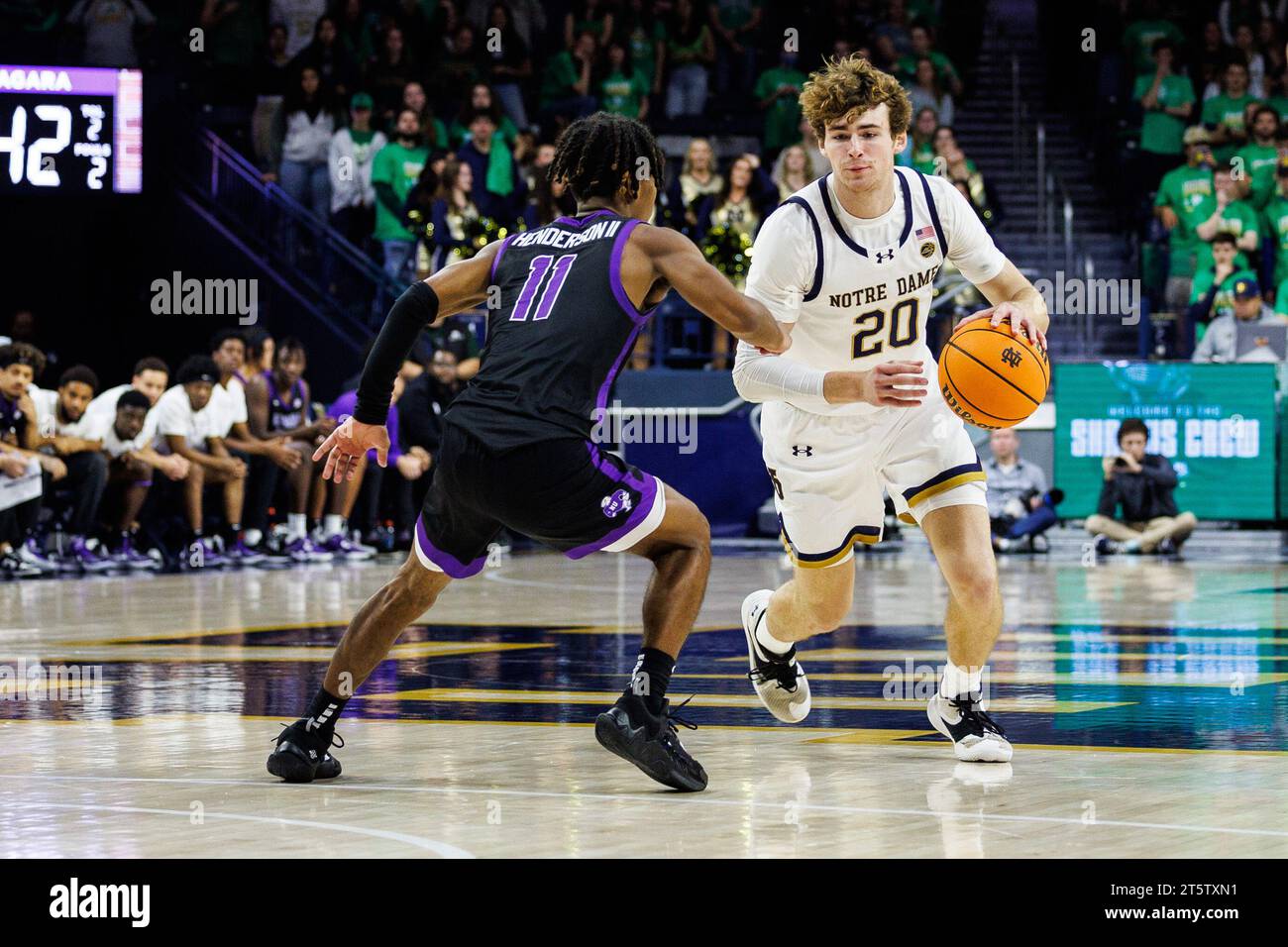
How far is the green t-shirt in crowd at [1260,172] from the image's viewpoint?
21266 millimetres

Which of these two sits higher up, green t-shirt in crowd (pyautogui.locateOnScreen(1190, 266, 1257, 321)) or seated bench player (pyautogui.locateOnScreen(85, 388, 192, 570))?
green t-shirt in crowd (pyautogui.locateOnScreen(1190, 266, 1257, 321))

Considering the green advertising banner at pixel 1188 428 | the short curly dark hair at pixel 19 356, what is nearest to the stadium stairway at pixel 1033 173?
the green advertising banner at pixel 1188 428

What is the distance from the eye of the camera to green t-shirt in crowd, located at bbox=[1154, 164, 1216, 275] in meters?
21.4

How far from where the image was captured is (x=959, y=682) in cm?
691

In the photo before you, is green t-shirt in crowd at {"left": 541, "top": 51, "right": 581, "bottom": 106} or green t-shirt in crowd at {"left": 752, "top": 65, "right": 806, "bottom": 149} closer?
green t-shirt in crowd at {"left": 752, "top": 65, "right": 806, "bottom": 149}

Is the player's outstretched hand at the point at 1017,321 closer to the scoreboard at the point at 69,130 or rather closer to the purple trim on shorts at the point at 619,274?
the purple trim on shorts at the point at 619,274

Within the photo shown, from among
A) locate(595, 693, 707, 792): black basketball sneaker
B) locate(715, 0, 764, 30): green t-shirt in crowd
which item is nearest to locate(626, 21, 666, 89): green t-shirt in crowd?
locate(715, 0, 764, 30): green t-shirt in crowd

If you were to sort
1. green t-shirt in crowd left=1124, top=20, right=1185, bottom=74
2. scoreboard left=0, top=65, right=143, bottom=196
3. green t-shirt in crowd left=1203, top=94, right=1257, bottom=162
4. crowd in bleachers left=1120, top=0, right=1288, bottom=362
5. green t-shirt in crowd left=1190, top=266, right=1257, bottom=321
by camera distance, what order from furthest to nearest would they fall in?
green t-shirt in crowd left=1124, top=20, right=1185, bottom=74 < green t-shirt in crowd left=1203, top=94, right=1257, bottom=162 < crowd in bleachers left=1120, top=0, right=1288, bottom=362 < green t-shirt in crowd left=1190, top=266, right=1257, bottom=321 < scoreboard left=0, top=65, right=143, bottom=196

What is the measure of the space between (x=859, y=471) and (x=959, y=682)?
2.73ft

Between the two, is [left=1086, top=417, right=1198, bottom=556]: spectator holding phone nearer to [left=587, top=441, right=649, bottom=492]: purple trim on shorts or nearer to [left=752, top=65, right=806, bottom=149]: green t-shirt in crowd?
[left=752, top=65, right=806, bottom=149]: green t-shirt in crowd

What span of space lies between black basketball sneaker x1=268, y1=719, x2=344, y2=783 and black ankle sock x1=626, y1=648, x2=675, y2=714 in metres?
0.95

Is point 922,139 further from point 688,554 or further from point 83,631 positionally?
point 688,554

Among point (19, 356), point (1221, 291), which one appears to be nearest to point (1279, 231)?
point (1221, 291)

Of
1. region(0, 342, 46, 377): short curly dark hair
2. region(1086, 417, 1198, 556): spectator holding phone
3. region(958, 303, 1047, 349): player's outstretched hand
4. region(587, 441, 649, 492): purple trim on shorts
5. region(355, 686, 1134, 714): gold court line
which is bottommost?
region(1086, 417, 1198, 556): spectator holding phone
